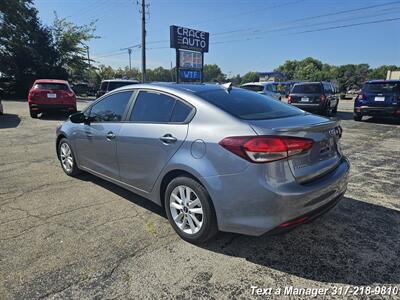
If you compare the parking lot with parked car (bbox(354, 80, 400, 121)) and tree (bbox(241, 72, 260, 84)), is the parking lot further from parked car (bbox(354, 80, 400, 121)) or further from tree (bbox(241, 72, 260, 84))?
tree (bbox(241, 72, 260, 84))

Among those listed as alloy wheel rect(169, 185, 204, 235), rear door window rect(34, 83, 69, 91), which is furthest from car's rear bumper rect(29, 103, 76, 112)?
alloy wheel rect(169, 185, 204, 235)

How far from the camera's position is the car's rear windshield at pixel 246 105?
121 inches

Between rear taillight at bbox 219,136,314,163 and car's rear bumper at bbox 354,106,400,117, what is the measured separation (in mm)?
11552

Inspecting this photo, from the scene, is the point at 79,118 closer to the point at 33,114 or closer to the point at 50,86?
the point at 50,86

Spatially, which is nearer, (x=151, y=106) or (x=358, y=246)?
(x=358, y=246)

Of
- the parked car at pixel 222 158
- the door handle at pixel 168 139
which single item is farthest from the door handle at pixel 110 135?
the door handle at pixel 168 139

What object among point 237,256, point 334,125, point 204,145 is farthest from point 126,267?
point 334,125

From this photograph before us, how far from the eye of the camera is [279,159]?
258cm

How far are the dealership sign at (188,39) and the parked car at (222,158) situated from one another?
13.9 m

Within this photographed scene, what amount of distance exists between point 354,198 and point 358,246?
1395 mm

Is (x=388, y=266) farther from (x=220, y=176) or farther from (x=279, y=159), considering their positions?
(x=220, y=176)

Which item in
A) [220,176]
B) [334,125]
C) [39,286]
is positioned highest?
[334,125]

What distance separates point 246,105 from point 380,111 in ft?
37.0

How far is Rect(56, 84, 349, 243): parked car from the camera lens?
260 centimetres
